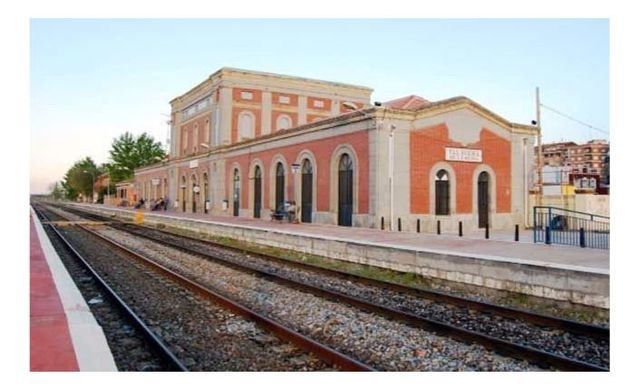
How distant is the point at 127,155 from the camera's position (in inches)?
2825

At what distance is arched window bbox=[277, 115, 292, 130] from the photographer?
36688 millimetres

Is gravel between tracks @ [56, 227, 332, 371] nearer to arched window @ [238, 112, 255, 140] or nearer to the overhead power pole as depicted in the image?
the overhead power pole

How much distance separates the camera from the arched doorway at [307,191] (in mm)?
22625

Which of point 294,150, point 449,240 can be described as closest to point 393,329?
point 449,240

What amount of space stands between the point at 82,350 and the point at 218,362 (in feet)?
4.46

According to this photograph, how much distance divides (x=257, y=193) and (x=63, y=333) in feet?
74.0

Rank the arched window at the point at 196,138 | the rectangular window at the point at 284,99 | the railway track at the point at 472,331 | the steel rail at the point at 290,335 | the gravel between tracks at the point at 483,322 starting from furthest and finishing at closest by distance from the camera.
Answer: the arched window at the point at 196,138, the rectangular window at the point at 284,99, the gravel between tracks at the point at 483,322, the railway track at the point at 472,331, the steel rail at the point at 290,335

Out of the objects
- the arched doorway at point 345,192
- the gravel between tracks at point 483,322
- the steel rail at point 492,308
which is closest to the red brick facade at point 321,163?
the arched doorway at point 345,192

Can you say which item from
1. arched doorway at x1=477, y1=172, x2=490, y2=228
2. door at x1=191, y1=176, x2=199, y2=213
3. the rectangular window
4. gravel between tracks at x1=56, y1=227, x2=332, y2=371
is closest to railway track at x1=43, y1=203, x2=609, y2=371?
gravel between tracks at x1=56, y1=227, x2=332, y2=371

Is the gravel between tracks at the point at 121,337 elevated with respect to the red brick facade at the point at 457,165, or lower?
lower

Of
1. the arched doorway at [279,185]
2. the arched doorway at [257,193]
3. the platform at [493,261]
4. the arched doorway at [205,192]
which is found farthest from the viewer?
the arched doorway at [205,192]

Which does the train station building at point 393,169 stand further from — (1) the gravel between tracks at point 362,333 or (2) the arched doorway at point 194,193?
(1) the gravel between tracks at point 362,333

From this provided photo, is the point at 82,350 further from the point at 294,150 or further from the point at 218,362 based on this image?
the point at 294,150

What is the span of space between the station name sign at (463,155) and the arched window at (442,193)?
0.70 m
